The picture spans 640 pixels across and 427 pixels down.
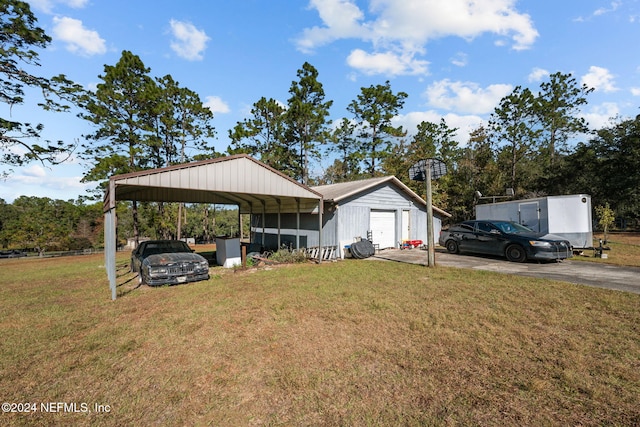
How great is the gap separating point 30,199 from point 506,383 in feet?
345

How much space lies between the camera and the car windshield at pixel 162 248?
9.47m

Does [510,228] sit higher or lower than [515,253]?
higher

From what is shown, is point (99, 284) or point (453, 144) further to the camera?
point (453, 144)

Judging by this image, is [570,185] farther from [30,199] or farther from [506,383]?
[30,199]

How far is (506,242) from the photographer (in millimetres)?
10766

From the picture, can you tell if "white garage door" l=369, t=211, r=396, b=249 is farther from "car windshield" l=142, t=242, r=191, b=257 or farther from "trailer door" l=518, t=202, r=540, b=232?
"car windshield" l=142, t=242, r=191, b=257

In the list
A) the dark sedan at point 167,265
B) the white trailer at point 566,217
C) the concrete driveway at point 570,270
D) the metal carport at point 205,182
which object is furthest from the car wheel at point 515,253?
the dark sedan at point 167,265

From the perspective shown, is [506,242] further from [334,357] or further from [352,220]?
[334,357]

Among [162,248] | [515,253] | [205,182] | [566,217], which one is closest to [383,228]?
[515,253]

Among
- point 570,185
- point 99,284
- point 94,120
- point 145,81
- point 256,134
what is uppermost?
point 145,81

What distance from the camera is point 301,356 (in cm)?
381

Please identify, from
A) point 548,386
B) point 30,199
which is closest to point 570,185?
point 548,386

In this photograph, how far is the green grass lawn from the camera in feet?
8.85

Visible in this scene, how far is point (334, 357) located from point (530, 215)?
1362cm
